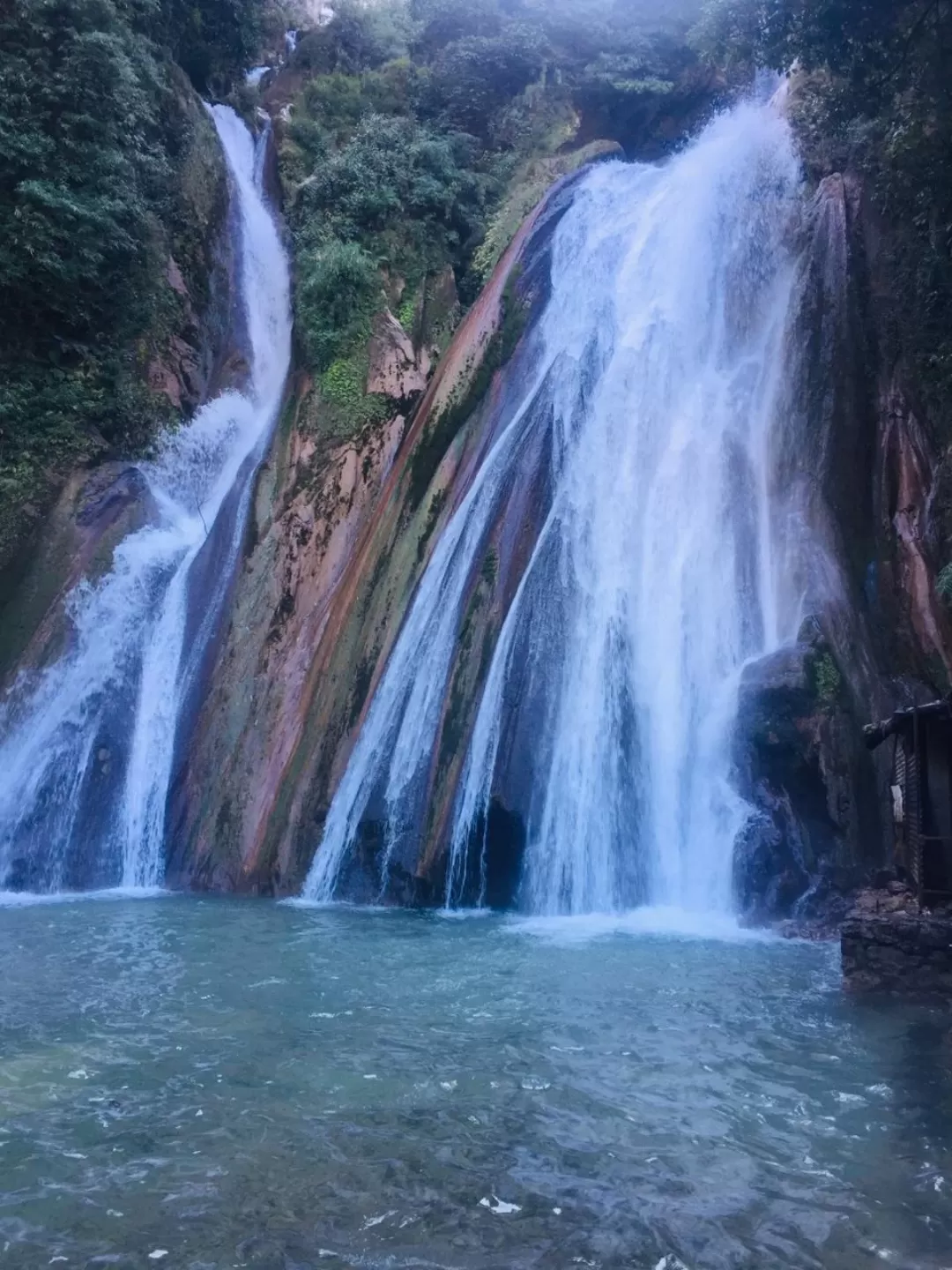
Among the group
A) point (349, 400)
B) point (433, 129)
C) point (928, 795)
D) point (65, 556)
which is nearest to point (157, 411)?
point (349, 400)

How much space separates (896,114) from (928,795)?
8628mm

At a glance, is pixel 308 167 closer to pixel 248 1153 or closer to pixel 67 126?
pixel 67 126

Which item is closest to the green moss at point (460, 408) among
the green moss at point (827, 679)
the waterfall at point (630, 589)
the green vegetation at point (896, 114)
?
the waterfall at point (630, 589)

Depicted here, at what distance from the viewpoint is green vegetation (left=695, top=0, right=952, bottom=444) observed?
1040 centimetres

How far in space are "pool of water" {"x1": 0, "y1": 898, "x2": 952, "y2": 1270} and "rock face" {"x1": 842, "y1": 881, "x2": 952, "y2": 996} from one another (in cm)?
29

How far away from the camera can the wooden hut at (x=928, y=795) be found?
875cm

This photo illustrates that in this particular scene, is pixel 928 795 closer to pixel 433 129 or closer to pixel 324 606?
pixel 324 606

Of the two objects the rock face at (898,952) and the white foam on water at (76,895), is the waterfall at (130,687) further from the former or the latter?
the rock face at (898,952)

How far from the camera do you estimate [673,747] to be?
12492 millimetres

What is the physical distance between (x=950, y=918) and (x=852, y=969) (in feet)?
3.34

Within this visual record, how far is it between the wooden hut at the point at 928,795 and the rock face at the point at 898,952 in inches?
35.4

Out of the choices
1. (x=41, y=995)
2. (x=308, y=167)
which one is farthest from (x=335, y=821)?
(x=308, y=167)

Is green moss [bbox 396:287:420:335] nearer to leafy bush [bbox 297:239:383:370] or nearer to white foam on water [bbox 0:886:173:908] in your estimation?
leafy bush [bbox 297:239:383:370]

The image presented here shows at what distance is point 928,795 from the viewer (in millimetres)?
9062
